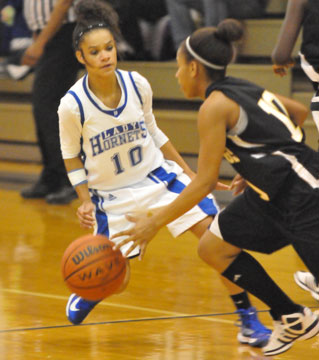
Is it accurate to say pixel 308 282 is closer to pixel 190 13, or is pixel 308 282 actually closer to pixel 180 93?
pixel 190 13

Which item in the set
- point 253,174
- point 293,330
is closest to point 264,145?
point 253,174

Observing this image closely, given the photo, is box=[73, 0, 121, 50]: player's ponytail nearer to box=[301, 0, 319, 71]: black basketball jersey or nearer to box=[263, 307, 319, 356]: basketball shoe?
box=[301, 0, 319, 71]: black basketball jersey

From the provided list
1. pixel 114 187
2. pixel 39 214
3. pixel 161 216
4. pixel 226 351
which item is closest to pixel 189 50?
pixel 161 216

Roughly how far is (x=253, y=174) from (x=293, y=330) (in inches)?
23.9

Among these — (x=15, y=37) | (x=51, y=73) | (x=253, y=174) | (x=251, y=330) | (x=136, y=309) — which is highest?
(x=253, y=174)

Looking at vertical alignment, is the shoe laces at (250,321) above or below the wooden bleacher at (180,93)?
above

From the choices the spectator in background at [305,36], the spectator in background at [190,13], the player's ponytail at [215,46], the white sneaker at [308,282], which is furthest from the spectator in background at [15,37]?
the player's ponytail at [215,46]

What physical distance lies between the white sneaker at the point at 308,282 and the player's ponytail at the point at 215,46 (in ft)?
4.08

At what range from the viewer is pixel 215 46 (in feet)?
10.3

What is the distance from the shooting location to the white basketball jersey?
12.3 feet

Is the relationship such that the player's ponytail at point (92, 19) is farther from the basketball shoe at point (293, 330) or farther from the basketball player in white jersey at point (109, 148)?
the basketball shoe at point (293, 330)

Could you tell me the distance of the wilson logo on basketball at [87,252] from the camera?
339 cm

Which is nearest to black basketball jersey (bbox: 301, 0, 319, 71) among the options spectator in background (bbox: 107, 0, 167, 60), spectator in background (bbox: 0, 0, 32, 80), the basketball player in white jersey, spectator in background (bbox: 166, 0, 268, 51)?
the basketball player in white jersey

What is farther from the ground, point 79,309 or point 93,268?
point 93,268
